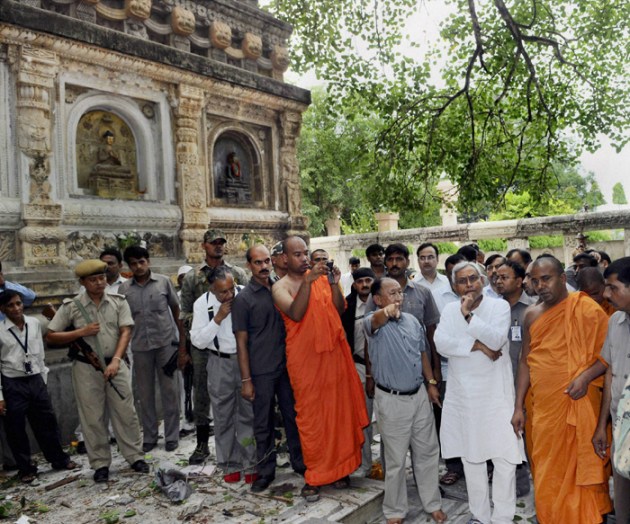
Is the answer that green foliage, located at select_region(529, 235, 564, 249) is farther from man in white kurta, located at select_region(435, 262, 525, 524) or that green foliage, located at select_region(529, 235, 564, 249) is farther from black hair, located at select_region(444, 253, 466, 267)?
man in white kurta, located at select_region(435, 262, 525, 524)

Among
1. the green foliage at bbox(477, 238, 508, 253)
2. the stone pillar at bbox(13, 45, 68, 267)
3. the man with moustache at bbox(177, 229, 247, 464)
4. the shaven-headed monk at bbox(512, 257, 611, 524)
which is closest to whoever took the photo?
the shaven-headed monk at bbox(512, 257, 611, 524)

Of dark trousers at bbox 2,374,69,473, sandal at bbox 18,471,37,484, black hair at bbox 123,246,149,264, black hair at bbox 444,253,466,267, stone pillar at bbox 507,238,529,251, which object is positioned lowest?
sandal at bbox 18,471,37,484

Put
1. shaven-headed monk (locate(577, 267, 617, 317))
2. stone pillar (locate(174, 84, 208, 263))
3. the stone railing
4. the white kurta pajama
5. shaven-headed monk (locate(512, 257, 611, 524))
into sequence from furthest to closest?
the stone railing < stone pillar (locate(174, 84, 208, 263)) < shaven-headed monk (locate(577, 267, 617, 317)) < the white kurta pajama < shaven-headed monk (locate(512, 257, 611, 524))

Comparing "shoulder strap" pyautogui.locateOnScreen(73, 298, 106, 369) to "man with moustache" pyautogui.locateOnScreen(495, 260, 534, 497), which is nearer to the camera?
"man with moustache" pyautogui.locateOnScreen(495, 260, 534, 497)

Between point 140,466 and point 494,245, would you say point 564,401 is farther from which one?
point 494,245

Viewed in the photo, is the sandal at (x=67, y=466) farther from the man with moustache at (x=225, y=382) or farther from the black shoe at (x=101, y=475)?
the man with moustache at (x=225, y=382)

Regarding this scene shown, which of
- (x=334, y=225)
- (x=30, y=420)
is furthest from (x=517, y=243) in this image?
(x=334, y=225)

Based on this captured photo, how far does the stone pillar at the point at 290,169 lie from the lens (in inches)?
359

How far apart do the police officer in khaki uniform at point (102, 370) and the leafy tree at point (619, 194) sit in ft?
244

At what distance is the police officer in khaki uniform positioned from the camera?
455 cm

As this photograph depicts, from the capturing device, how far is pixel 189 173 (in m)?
7.73

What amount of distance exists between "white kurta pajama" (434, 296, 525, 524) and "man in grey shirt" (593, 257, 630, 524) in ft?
1.74

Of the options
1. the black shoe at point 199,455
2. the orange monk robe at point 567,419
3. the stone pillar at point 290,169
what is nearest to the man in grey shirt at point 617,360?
the orange monk robe at point 567,419

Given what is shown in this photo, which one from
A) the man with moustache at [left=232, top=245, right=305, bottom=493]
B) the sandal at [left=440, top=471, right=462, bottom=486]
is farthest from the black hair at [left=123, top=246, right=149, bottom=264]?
the sandal at [left=440, top=471, right=462, bottom=486]
